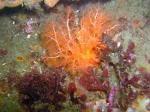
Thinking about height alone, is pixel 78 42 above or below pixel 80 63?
above

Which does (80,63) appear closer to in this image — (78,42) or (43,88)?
(78,42)

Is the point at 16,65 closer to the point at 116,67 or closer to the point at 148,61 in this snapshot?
the point at 116,67

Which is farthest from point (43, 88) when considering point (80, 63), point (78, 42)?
point (78, 42)

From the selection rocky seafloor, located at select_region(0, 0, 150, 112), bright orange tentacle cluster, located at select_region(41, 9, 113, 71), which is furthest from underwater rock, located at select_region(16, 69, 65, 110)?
bright orange tentacle cluster, located at select_region(41, 9, 113, 71)

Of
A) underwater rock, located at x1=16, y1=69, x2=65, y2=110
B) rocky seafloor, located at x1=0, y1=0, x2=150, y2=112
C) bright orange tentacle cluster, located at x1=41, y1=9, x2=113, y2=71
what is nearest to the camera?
rocky seafloor, located at x1=0, y1=0, x2=150, y2=112

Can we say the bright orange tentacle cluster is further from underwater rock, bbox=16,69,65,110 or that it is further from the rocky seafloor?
underwater rock, bbox=16,69,65,110

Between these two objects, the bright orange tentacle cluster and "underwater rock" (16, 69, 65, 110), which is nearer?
"underwater rock" (16, 69, 65, 110)

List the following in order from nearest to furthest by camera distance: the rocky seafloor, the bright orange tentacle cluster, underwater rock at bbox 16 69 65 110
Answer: the rocky seafloor
underwater rock at bbox 16 69 65 110
the bright orange tentacle cluster
